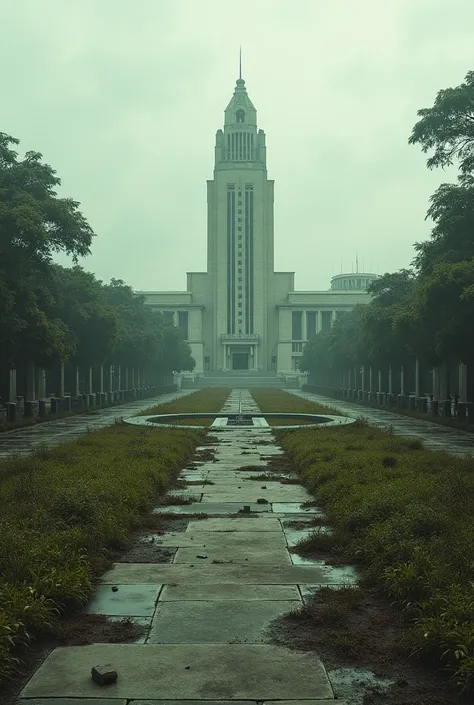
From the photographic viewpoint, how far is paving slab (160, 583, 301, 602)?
6672mm

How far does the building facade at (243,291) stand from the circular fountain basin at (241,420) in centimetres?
12047

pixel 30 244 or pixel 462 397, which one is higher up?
pixel 30 244

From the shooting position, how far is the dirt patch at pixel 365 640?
4711 millimetres

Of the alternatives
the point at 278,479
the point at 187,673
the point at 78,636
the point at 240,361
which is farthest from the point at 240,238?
the point at 187,673

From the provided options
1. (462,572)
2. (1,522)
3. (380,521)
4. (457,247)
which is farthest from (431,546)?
(457,247)

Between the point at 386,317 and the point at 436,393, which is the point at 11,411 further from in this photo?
the point at 436,393

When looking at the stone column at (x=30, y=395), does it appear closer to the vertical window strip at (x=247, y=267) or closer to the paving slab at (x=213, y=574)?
the paving slab at (x=213, y=574)

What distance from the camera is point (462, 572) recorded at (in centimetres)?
650

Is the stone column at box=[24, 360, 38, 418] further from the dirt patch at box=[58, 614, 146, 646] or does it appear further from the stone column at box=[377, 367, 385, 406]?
the dirt patch at box=[58, 614, 146, 646]

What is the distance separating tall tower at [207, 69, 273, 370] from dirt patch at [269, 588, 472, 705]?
152 metres

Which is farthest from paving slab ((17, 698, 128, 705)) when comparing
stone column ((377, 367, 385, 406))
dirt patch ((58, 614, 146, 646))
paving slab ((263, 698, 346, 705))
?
stone column ((377, 367, 385, 406))

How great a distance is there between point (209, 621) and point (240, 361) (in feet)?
526

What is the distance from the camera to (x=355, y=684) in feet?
15.9

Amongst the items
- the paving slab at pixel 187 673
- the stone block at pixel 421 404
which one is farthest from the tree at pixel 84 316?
the paving slab at pixel 187 673
